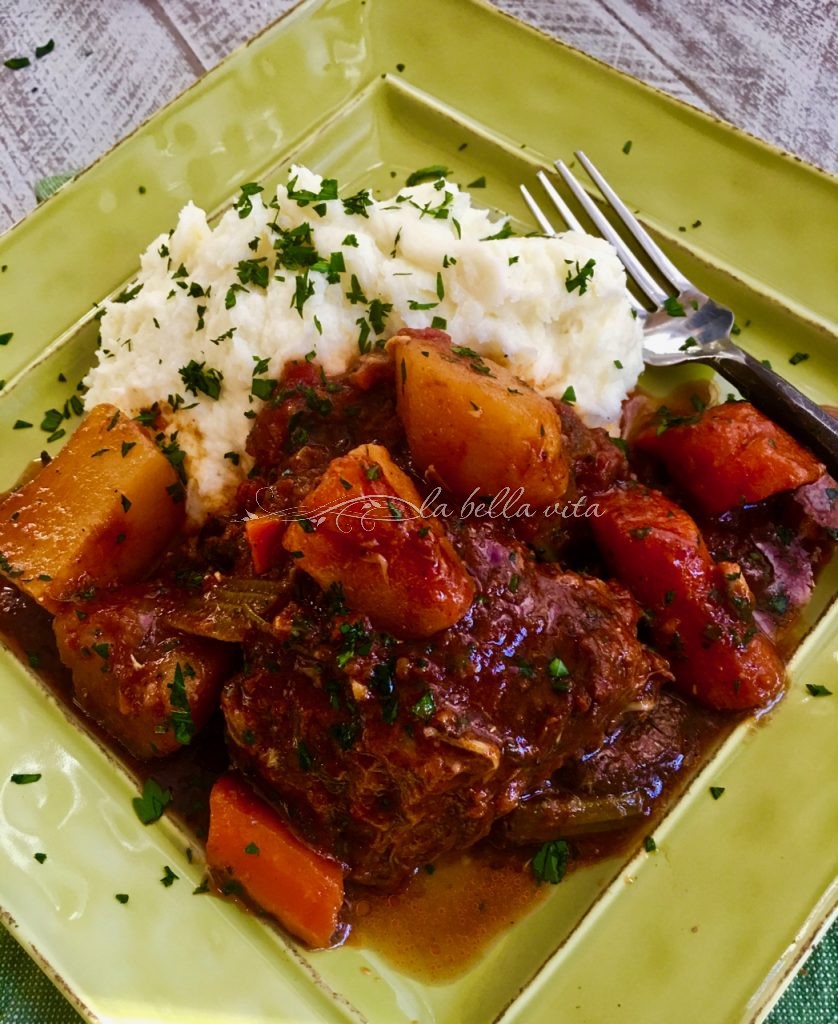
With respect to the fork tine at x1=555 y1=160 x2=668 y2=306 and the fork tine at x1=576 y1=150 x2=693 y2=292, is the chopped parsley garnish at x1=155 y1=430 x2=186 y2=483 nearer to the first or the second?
the fork tine at x1=555 y1=160 x2=668 y2=306

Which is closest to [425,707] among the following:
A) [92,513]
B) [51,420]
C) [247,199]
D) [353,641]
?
[353,641]

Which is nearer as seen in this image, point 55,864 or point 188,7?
point 55,864

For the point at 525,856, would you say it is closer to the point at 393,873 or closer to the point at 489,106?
the point at 393,873

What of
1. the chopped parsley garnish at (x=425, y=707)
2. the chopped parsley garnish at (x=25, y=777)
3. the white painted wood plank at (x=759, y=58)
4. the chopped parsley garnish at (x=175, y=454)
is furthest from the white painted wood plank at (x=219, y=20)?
the chopped parsley garnish at (x=425, y=707)

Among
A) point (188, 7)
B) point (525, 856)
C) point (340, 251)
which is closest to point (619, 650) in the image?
point (525, 856)

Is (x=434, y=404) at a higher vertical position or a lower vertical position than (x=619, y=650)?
higher

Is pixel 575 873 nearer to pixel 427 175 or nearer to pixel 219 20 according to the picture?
pixel 427 175
